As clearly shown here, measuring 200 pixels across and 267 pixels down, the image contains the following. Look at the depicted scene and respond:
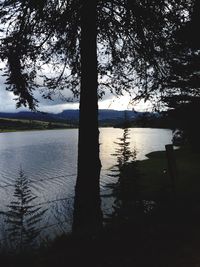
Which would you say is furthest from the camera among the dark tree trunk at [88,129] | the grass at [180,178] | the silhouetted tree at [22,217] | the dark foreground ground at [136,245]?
the grass at [180,178]

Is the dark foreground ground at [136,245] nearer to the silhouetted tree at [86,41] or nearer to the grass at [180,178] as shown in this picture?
the silhouetted tree at [86,41]

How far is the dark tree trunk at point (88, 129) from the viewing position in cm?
951

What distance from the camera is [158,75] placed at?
11664mm

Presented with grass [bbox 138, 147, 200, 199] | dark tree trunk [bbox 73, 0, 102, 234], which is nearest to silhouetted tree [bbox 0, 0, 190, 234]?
dark tree trunk [bbox 73, 0, 102, 234]

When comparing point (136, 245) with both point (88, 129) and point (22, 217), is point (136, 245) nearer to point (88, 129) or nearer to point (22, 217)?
point (22, 217)

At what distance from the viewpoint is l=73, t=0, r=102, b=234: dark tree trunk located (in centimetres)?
951

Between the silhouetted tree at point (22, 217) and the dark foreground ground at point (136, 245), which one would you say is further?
the silhouetted tree at point (22, 217)

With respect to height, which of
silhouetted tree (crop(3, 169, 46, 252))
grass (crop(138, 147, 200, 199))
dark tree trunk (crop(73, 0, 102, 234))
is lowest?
grass (crop(138, 147, 200, 199))

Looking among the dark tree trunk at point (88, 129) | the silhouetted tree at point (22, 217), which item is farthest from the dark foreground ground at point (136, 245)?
the dark tree trunk at point (88, 129)

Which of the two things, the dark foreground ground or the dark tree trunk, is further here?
the dark tree trunk

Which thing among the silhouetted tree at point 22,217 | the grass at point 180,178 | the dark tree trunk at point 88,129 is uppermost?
the dark tree trunk at point 88,129

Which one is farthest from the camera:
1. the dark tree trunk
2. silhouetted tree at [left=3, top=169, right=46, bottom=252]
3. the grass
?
the grass

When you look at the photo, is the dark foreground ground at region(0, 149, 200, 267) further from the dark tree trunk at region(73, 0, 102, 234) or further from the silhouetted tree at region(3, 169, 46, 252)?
the dark tree trunk at region(73, 0, 102, 234)

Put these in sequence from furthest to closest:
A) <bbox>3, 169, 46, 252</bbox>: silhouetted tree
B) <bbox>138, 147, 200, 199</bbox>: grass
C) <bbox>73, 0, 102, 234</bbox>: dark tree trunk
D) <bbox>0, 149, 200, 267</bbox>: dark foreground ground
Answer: <bbox>138, 147, 200, 199</bbox>: grass
<bbox>73, 0, 102, 234</bbox>: dark tree trunk
<bbox>3, 169, 46, 252</bbox>: silhouetted tree
<bbox>0, 149, 200, 267</bbox>: dark foreground ground
